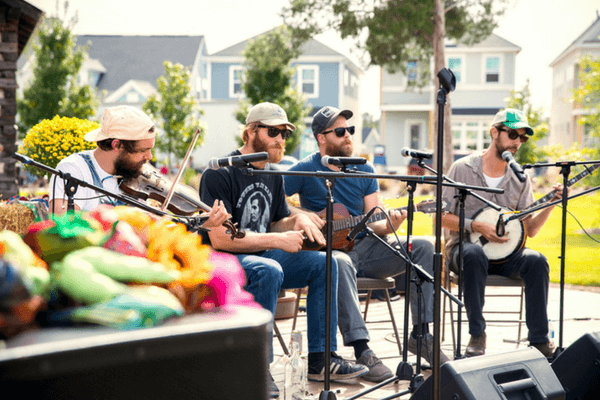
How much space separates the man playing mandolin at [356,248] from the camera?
325 centimetres

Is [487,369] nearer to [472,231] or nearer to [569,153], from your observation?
[472,231]

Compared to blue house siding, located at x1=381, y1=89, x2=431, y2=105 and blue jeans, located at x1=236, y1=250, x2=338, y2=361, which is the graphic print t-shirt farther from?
blue house siding, located at x1=381, y1=89, x2=431, y2=105

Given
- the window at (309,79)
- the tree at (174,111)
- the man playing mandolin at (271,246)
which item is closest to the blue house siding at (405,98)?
the window at (309,79)

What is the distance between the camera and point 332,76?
2891cm

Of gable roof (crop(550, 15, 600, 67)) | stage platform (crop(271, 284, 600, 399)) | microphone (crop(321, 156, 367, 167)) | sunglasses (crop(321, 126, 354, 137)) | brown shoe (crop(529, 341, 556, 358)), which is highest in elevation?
gable roof (crop(550, 15, 600, 67))

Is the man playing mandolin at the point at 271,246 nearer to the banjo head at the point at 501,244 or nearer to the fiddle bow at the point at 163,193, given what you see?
the fiddle bow at the point at 163,193

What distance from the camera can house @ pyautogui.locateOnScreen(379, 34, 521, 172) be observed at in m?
25.6

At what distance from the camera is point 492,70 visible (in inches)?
1019

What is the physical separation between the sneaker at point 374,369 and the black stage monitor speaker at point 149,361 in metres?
2.35

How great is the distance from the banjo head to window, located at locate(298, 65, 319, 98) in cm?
2541

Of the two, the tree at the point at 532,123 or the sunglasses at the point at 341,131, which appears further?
the tree at the point at 532,123

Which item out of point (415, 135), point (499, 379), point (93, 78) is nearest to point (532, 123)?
point (415, 135)

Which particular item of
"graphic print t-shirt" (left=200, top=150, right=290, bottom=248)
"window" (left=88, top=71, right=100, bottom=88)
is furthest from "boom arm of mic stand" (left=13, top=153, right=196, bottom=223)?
"window" (left=88, top=71, right=100, bottom=88)

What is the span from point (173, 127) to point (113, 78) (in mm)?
11006
